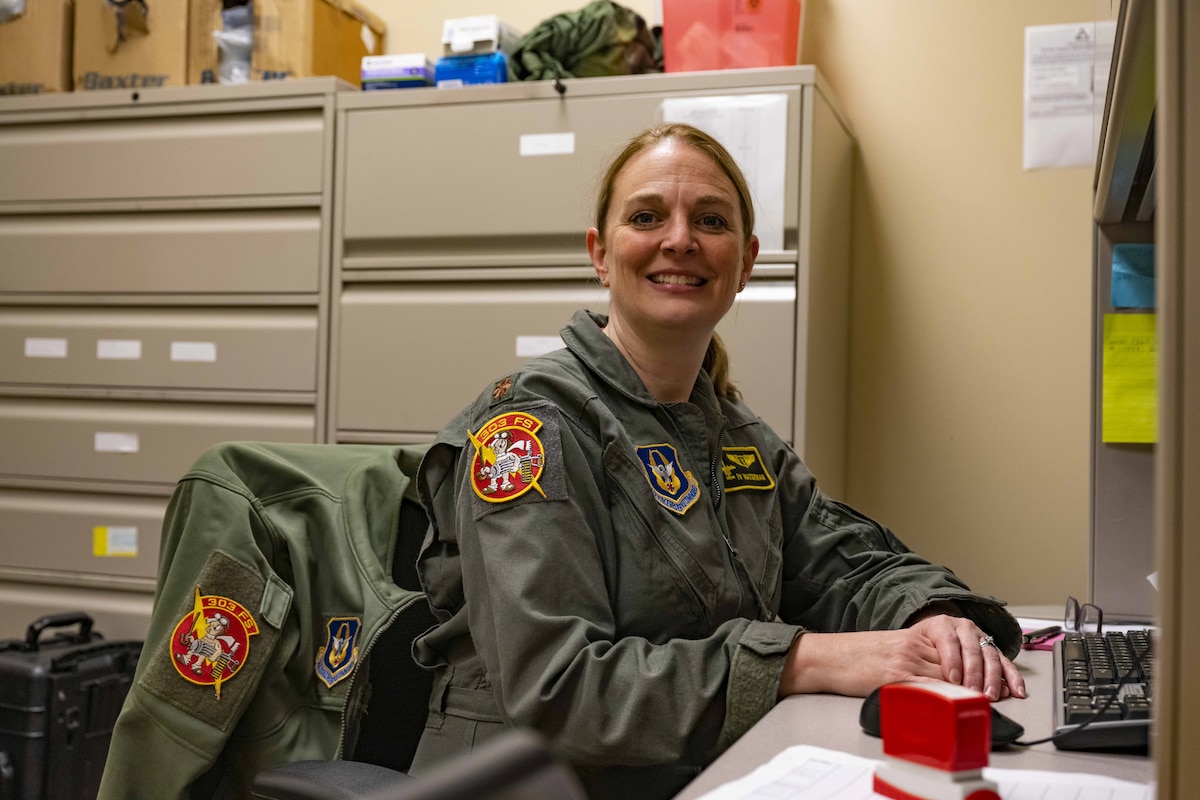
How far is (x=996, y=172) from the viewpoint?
2402mm

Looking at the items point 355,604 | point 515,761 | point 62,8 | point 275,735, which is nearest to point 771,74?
point 355,604

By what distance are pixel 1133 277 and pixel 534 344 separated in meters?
1.08

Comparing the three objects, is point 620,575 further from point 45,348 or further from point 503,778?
point 45,348

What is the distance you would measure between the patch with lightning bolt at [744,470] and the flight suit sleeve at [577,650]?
0.27 meters

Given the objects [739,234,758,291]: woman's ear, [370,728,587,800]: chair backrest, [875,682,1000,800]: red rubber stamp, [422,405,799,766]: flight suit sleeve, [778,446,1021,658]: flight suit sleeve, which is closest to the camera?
[370,728,587,800]: chair backrest

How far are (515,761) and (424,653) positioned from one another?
94 centimetres

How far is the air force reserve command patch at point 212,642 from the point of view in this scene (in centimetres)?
110

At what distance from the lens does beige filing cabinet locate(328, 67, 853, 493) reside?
208cm

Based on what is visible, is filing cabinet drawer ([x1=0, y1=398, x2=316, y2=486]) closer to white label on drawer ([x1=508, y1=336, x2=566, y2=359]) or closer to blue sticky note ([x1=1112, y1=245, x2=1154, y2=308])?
white label on drawer ([x1=508, y1=336, x2=566, y2=359])

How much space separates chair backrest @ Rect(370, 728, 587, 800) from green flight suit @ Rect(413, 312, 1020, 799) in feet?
2.29

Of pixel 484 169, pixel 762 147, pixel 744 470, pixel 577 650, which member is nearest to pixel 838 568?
pixel 744 470

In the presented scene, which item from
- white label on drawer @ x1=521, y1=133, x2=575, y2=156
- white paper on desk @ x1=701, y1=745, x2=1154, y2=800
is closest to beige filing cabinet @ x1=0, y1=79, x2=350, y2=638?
white label on drawer @ x1=521, y1=133, x2=575, y2=156

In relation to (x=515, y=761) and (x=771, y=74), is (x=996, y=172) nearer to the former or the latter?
(x=771, y=74)

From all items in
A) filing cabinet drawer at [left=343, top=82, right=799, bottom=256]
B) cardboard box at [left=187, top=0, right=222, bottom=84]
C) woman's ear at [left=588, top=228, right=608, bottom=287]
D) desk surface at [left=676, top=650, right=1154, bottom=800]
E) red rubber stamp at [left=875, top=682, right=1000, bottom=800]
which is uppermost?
cardboard box at [left=187, top=0, right=222, bottom=84]
